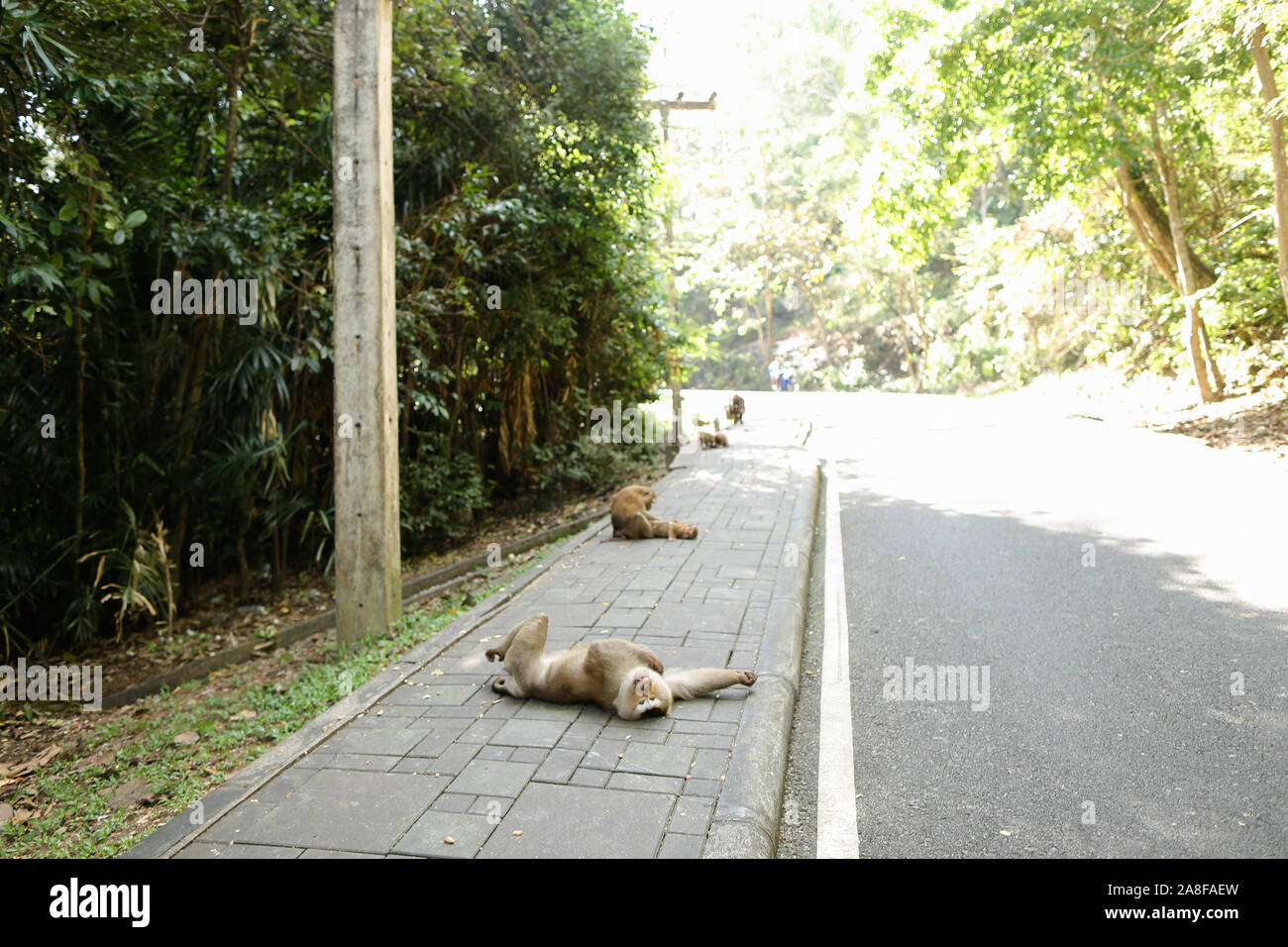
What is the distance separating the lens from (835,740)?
461cm

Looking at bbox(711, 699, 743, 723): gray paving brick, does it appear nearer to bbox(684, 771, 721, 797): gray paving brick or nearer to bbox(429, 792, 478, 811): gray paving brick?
bbox(684, 771, 721, 797): gray paving brick

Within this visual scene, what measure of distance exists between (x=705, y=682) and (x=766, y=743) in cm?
65

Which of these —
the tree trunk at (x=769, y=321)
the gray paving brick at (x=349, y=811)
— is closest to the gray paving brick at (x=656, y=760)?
the gray paving brick at (x=349, y=811)

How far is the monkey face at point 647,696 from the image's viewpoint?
4523mm

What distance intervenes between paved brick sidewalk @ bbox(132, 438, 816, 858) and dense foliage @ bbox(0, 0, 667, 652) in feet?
10.7

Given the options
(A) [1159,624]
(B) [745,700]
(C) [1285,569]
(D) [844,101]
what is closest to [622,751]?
(B) [745,700]

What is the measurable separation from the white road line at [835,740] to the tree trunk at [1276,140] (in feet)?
34.3

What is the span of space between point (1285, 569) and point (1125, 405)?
14.6m

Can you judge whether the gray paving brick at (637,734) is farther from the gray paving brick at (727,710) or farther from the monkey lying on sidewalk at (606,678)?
the gray paving brick at (727,710)

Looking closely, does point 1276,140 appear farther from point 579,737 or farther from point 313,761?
point 313,761

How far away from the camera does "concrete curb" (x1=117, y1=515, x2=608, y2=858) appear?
3637 mm

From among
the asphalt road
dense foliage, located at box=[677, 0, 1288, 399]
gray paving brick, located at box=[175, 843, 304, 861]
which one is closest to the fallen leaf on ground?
gray paving brick, located at box=[175, 843, 304, 861]

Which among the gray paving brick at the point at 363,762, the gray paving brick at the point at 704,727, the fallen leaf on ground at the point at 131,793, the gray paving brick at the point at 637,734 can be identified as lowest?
the fallen leaf on ground at the point at 131,793

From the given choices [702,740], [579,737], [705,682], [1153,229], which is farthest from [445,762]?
[1153,229]
